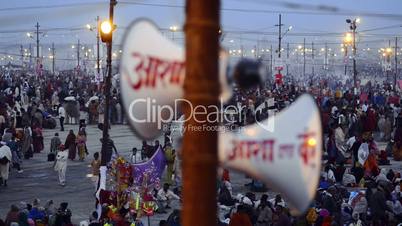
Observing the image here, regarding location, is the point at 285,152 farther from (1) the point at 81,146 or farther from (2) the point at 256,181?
(1) the point at 81,146

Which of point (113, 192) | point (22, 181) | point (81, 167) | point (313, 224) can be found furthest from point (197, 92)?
point (81, 167)

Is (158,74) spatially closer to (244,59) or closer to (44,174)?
(244,59)

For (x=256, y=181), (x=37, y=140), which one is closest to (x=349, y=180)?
(x=256, y=181)

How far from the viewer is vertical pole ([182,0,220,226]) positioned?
12.8 ft

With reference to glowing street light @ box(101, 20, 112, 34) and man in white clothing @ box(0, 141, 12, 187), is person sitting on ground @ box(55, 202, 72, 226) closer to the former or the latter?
glowing street light @ box(101, 20, 112, 34)

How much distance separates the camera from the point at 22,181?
17.7 m

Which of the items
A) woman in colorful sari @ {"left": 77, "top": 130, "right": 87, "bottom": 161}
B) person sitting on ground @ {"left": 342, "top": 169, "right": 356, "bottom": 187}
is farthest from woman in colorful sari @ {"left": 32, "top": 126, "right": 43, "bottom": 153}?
person sitting on ground @ {"left": 342, "top": 169, "right": 356, "bottom": 187}

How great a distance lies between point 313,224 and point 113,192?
384 centimetres

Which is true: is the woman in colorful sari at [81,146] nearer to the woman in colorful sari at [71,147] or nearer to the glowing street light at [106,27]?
the woman in colorful sari at [71,147]

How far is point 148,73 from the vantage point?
13.6 feet

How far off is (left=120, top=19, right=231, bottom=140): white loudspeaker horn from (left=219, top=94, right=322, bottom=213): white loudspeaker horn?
327 mm

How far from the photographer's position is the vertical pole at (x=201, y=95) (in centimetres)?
390

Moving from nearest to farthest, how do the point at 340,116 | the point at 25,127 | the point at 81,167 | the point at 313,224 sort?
1. the point at 313,224
2. the point at 81,167
3. the point at 25,127
4. the point at 340,116

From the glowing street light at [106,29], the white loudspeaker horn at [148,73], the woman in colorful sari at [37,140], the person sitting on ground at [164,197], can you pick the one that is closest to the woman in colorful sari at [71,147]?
the woman in colorful sari at [37,140]
